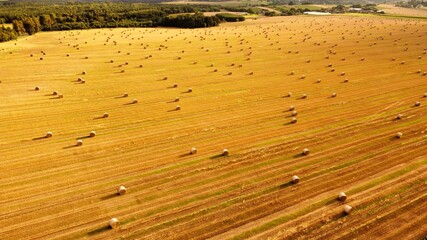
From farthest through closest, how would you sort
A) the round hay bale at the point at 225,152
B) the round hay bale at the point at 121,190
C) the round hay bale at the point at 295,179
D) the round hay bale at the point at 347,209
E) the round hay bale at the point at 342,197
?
the round hay bale at the point at 225,152 < the round hay bale at the point at 295,179 < the round hay bale at the point at 121,190 < the round hay bale at the point at 342,197 < the round hay bale at the point at 347,209

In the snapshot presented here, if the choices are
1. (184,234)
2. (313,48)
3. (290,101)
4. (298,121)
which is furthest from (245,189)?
(313,48)

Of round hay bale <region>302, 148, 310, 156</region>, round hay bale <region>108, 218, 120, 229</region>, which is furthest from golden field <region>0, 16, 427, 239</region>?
round hay bale <region>302, 148, 310, 156</region>

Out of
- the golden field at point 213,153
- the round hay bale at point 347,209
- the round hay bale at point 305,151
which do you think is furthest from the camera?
the round hay bale at point 305,151

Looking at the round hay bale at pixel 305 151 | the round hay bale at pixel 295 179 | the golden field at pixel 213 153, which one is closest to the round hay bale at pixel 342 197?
the golden field at pixel 213 153

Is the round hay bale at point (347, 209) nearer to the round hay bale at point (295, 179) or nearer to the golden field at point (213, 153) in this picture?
the golden field at point (213, 153)

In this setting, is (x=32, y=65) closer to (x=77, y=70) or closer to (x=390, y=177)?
(x=77, y=70)

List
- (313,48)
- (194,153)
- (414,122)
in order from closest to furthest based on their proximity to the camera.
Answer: (194,153) < (414,122) < (313,48)

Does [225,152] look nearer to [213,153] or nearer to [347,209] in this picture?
[213,153]

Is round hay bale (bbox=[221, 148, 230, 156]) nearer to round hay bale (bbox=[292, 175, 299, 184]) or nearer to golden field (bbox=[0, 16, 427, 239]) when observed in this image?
golden field (bbox=[0, 16, 427, 239])
